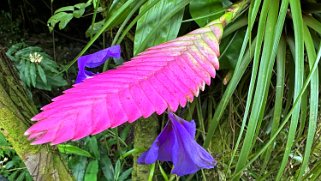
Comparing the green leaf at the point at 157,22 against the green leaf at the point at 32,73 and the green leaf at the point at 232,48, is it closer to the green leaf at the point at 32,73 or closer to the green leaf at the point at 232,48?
the green leaf at the point at 232,48

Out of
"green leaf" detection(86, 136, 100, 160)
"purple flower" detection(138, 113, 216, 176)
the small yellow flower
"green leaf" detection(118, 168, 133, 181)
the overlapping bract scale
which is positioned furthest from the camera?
the small yellow flower

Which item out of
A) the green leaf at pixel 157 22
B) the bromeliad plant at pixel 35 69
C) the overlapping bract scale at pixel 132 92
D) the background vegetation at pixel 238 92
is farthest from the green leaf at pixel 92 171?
the overlapping bract scale at pixel 132 92

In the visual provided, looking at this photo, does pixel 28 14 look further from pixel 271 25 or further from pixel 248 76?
pixel 271 25

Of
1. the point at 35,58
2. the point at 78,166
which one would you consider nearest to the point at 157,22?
the point at 78,166

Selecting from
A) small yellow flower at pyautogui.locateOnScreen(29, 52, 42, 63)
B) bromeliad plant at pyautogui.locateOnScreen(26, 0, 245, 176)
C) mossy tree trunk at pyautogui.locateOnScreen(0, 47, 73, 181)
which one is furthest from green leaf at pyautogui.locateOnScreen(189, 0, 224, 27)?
small yellow flower at pyautogui.locateOnScreen(29, 52, 42, 63)

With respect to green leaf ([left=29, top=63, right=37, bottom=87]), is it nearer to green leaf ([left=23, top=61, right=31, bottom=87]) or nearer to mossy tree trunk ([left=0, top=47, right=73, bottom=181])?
green leaf ([left=23, top=61, right=31, bottom=87])

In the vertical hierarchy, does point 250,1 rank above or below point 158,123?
above

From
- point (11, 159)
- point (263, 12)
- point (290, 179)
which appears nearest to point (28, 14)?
point (11, 159)
